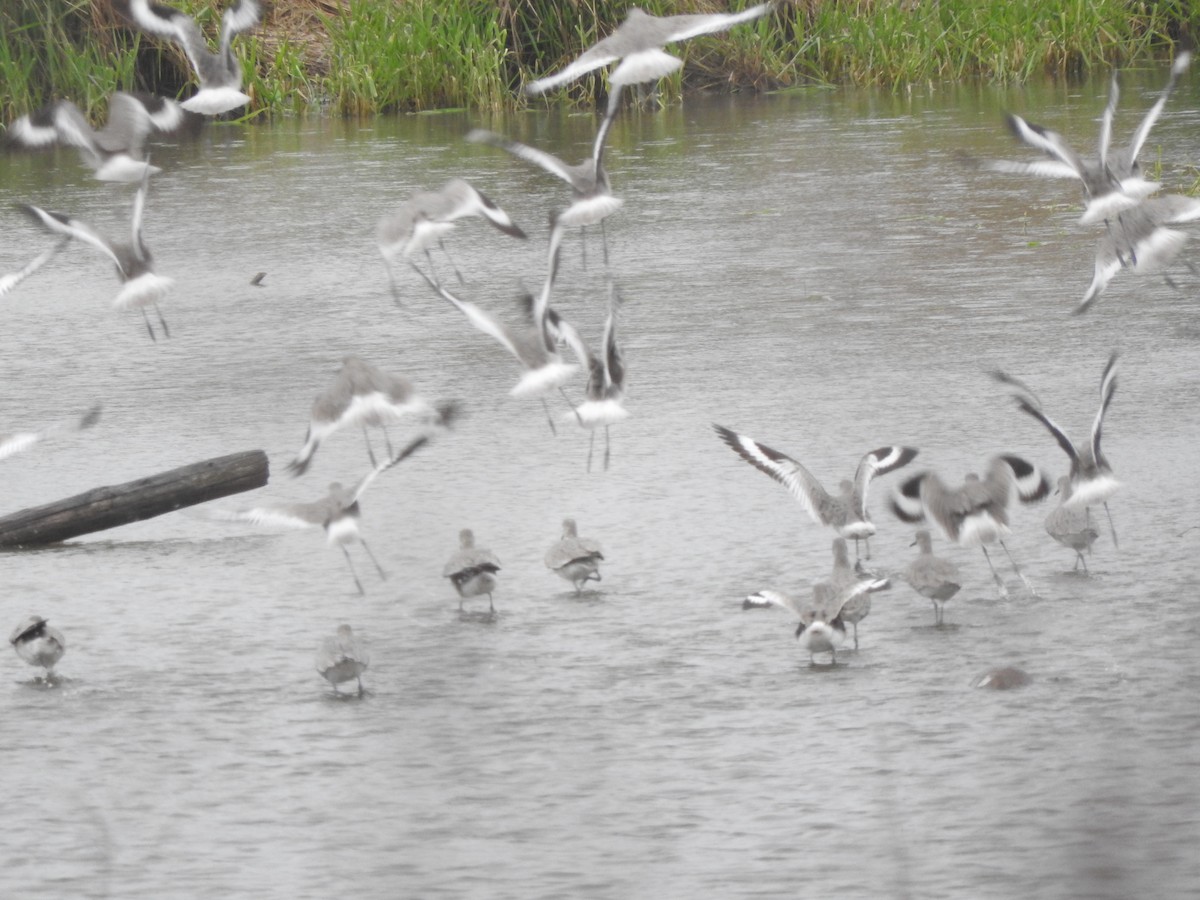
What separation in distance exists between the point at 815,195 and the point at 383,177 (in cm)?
336

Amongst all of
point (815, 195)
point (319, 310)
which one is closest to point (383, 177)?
point (815, 195)

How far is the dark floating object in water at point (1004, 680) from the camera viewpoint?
489 centimetres

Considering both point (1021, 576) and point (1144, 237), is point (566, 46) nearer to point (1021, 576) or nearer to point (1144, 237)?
point (1144, 237)

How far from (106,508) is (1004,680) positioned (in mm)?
2898

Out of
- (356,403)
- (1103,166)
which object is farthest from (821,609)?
(1103,166)

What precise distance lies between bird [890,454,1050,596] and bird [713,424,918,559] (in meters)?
0.14

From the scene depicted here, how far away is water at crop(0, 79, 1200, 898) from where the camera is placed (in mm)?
4090

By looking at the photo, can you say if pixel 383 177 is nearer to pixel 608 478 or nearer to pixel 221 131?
pixel 221 131

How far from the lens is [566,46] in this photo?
21.5 m

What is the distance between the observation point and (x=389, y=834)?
4.19m

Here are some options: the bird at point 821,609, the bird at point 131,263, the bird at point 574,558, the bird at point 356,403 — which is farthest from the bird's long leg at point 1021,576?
the bird at point 131,263

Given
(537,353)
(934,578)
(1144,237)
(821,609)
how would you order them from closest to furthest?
(821,609), (934,578), (537,353), (1144,237)

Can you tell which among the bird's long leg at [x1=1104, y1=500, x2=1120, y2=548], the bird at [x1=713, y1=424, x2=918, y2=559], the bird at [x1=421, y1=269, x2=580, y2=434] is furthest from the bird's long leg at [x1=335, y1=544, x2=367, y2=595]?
the bird's long leg at [x1=1104, y1=500, x2=1120, y2=548]

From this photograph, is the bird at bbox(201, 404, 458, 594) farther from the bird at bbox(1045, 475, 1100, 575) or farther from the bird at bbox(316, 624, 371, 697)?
the bird at bbox(1045, 475, 1100, 575)
